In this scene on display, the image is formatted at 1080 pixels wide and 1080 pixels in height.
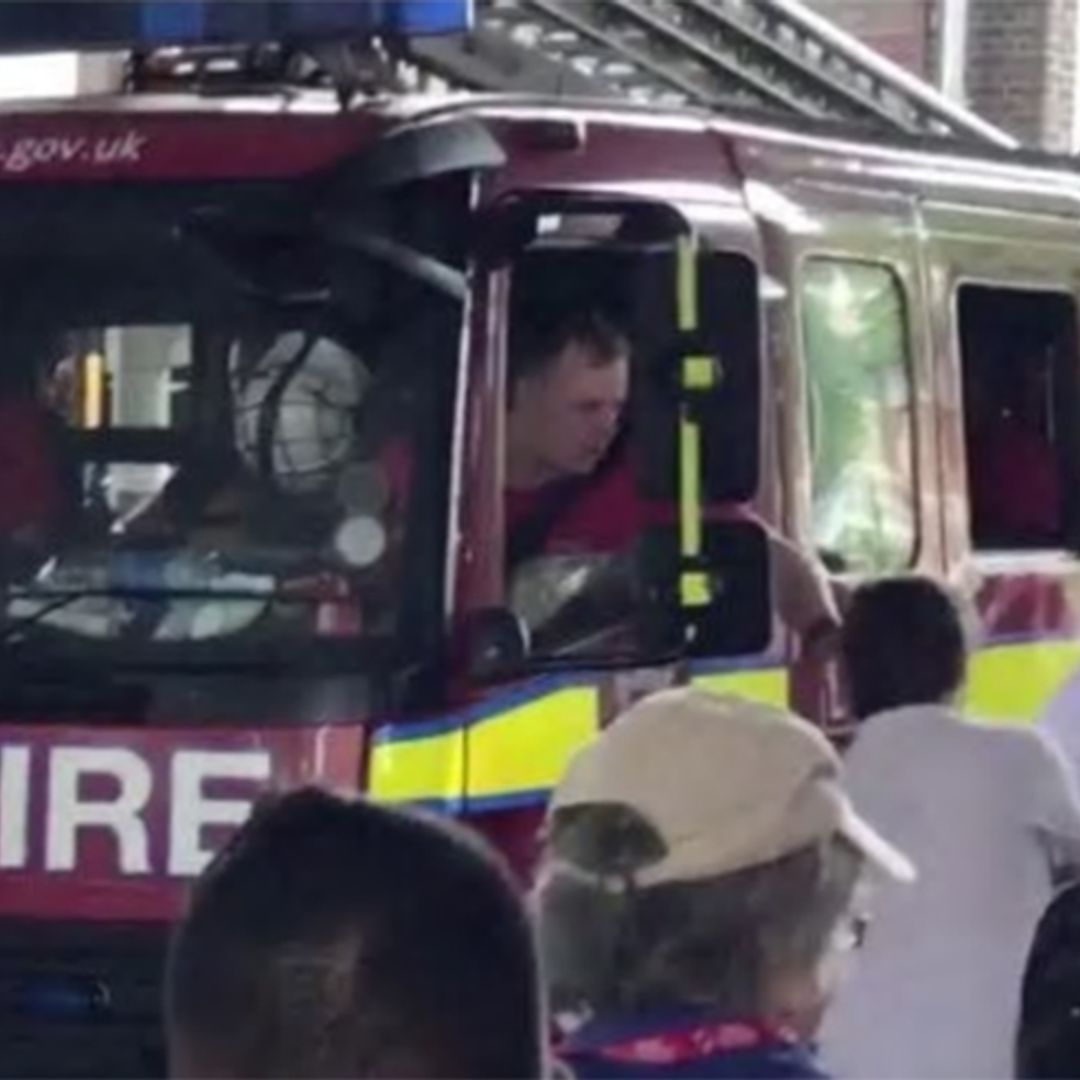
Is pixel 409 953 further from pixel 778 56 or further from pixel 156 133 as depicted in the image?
pixel 778 56

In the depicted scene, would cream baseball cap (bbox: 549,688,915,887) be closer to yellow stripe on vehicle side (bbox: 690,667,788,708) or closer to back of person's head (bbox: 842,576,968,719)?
back of person's head (bbox: 842,576,968,719)

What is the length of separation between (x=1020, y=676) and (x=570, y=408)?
Result: 6.59 ft

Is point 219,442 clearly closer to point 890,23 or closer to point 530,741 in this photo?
point 530,741

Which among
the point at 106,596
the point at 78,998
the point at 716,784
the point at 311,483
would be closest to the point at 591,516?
the point at 311,483

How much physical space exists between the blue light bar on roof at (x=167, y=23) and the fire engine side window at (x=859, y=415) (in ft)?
3.26

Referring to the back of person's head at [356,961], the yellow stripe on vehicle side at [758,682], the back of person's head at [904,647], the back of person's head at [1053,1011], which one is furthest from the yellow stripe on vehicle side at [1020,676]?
the back of person's head at [356,961]

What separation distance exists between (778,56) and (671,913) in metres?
10.3

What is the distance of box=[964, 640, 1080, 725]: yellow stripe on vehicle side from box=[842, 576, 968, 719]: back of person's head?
2389 mm

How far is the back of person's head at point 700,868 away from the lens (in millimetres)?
3424

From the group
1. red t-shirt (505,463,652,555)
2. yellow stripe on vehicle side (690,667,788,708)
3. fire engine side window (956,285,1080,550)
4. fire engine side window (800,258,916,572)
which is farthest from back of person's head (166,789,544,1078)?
fire engine side window (956,285,1080,550)

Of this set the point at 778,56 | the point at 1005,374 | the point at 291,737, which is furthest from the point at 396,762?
the point at 778,56

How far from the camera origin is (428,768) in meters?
6.97

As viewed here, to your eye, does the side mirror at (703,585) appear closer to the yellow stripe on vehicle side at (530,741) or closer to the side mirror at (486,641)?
the yellow stripe on vehicle side at (530,741)

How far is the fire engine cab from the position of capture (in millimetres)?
6918
